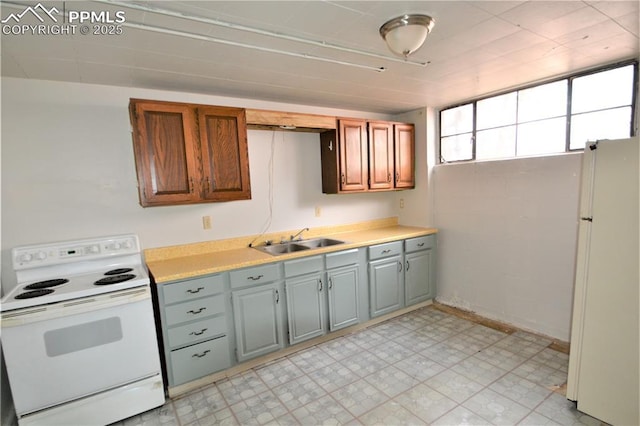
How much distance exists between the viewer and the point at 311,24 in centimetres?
168

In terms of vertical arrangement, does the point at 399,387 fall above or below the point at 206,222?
below

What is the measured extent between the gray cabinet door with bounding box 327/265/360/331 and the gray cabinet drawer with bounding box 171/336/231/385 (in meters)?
1.01

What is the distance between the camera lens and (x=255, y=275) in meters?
2.57

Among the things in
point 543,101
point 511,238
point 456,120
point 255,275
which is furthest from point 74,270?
point 543,101

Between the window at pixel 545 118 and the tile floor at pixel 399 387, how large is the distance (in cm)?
182

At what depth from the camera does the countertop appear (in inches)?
93.4

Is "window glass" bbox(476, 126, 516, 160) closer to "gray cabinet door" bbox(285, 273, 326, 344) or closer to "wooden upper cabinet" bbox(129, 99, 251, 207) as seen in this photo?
"gray cabinet door" bbox(285, 273, 326, 344)

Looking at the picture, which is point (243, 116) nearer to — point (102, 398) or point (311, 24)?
point (311, 24)

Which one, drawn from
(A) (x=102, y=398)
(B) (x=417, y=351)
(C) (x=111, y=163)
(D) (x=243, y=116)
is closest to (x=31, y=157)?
(C) (x=111, y=163)

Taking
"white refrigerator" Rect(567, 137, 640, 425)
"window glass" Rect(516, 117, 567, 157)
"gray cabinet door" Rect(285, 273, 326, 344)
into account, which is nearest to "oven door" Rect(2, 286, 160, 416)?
"gray cabinet door" Rect(285, 273, 326, 344)

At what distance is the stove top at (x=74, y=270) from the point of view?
6.27 feet

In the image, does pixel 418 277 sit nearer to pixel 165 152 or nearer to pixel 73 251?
pixel 165 152

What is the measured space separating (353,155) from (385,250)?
1060 millimetres

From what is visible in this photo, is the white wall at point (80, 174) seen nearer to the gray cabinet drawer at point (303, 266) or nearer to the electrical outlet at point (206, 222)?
the electrical outlet at point (206, 222)
